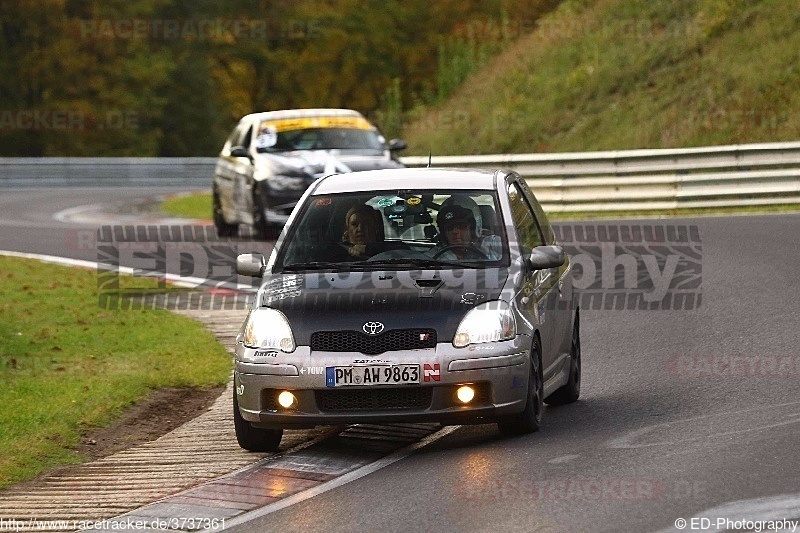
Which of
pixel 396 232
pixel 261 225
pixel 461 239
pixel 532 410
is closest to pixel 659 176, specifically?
pixel 261 225

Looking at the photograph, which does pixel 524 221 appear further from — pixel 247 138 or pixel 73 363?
pixel 247 138

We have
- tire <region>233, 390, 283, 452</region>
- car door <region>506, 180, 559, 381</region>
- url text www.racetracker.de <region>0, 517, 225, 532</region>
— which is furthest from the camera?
car door <region>506, 180, 559, 381</region>

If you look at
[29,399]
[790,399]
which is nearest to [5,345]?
[29,399]

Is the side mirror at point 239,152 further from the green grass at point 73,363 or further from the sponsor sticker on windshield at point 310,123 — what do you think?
the green grass at point 73,363

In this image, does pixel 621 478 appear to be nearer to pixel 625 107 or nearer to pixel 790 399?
pixel 790 399

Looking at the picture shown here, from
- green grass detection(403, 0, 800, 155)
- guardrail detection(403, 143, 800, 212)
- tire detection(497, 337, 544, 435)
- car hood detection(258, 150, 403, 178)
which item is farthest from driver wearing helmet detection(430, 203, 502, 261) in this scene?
green grass detection(403, 0, 800, 155)

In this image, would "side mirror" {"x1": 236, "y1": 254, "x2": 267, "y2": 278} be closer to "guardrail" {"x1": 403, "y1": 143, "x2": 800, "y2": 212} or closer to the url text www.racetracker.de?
the url text www.racetracker.de

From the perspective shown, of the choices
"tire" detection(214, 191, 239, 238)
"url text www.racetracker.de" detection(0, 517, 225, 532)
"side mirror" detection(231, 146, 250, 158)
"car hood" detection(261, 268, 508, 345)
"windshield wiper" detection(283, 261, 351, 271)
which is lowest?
"tire" detection(214, 191, 239, 238)

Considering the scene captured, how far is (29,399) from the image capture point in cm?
1117

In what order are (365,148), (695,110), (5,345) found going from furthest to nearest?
(695,110) < (365,148) < (5,345)

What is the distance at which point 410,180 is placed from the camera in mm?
10445

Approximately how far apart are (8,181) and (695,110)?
69.7ft

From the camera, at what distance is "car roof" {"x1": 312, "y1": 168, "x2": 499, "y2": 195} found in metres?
10.3

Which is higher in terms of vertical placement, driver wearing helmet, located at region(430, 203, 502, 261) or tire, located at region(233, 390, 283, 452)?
driver wearing helmet, located at region(430, 203, 502, 261)
